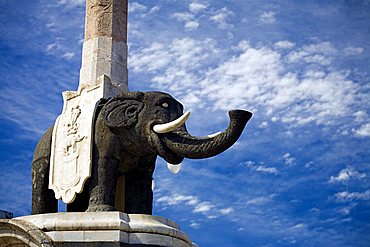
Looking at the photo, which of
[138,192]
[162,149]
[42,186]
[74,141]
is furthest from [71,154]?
[162,149]

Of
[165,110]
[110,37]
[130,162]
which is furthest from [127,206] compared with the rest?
[110,37]

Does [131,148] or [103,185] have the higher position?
[131,148]

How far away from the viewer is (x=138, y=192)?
14.1 meters

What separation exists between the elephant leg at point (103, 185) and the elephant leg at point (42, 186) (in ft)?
3.78

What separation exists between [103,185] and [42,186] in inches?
58.3

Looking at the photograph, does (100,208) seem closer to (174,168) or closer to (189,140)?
(174,168)

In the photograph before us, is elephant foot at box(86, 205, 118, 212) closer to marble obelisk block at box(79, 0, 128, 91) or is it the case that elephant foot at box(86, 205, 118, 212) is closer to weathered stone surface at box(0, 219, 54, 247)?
weathered stone surface at box(0, 219, 54, 247)

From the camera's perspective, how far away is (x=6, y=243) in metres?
12.7

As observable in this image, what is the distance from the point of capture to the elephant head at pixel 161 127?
42.2ft

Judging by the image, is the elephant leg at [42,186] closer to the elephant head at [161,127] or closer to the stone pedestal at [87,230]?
the stone pedestal at [87,230]

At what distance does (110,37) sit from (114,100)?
1954 mm

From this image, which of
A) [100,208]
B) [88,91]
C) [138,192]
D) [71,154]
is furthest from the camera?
[88,91]

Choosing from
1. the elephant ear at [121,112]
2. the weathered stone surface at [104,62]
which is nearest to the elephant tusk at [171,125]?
the elephant ear at [121,112]

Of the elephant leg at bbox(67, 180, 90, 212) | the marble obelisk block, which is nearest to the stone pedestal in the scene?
the elephant leg at bbox(67, 180, 90, 212)
